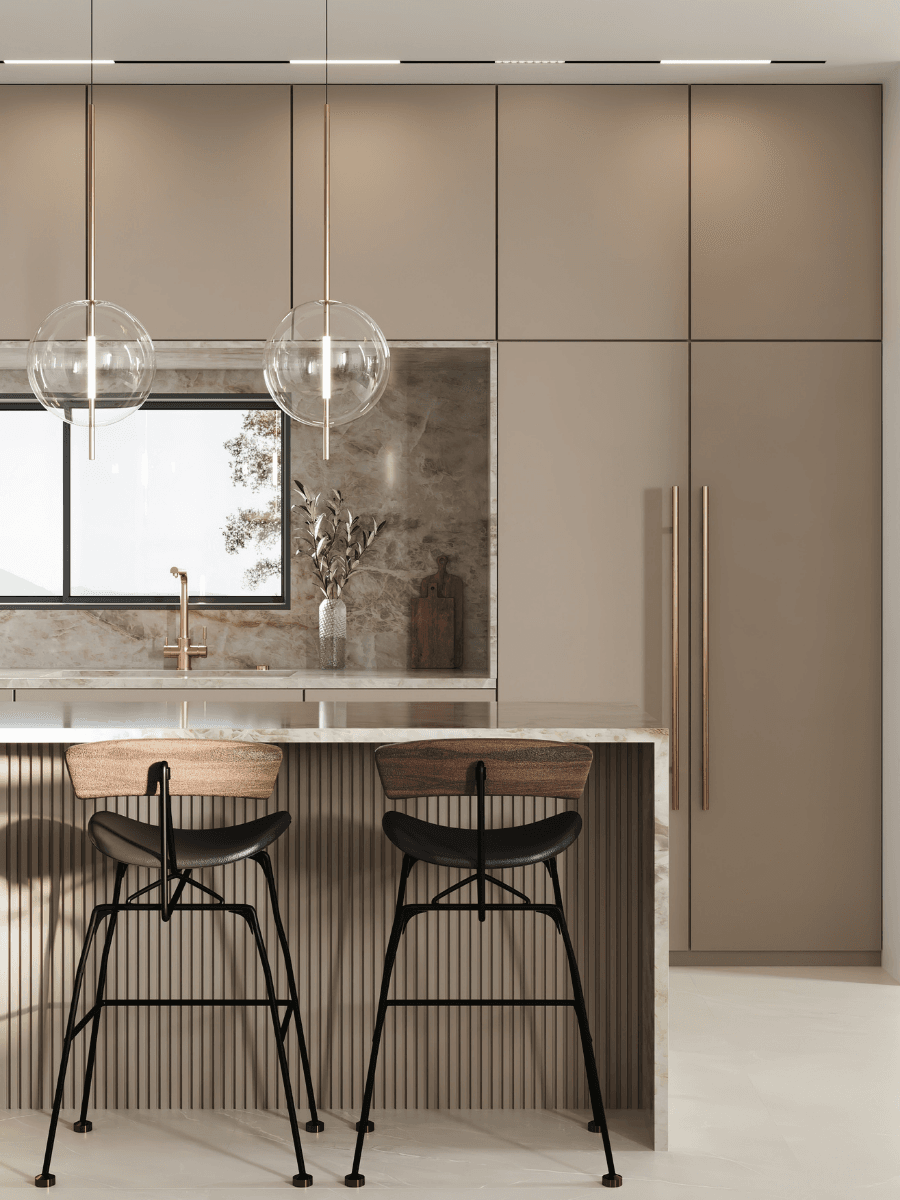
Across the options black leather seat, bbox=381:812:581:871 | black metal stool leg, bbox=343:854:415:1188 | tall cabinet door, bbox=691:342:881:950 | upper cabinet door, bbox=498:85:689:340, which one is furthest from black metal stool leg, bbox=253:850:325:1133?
upper cabinet door, bbox=498:85:689:340

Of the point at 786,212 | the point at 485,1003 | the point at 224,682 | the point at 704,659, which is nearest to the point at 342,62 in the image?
the point at 786,212

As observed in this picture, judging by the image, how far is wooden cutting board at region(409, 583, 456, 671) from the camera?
409cm

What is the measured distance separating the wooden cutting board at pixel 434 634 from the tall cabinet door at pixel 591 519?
59 cm

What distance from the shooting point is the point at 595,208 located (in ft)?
11.6

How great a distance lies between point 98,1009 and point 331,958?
530 mm

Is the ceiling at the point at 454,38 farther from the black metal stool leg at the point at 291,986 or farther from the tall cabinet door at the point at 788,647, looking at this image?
the black metal stool leg at the point at 291,986

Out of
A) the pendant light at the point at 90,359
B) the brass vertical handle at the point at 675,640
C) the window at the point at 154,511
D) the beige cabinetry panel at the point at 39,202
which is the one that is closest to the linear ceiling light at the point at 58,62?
the beige cabinetry panel at the point at 39,202

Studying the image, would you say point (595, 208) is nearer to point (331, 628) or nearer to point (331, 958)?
point (331, 628)

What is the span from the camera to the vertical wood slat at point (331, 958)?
7.97ft

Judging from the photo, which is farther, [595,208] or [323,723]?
[595,208]

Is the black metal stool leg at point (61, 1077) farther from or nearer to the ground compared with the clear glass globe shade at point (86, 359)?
nearer to the ground

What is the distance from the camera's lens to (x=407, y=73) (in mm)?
3477

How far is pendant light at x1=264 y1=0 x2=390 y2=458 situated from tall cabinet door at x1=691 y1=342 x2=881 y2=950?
156 cm

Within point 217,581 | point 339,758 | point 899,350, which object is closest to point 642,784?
point 339,758
